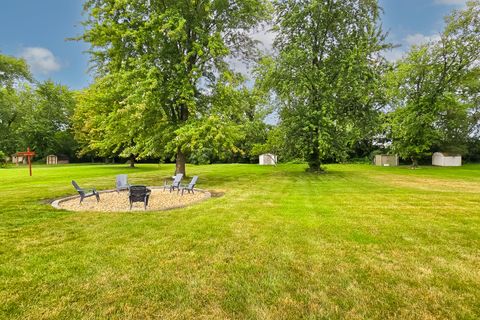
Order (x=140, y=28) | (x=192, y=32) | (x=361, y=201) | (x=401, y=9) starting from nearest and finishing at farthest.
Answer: (x=361, y=201), (x=140, y=28), (x=192, y=32), (x=401, y=9)

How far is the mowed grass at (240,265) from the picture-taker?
3562 mm

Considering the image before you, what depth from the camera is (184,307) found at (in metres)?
3.56

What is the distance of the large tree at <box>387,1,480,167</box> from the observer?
1088 inches

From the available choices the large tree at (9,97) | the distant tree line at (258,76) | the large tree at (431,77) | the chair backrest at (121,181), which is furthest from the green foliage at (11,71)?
the large tree at (431,77)

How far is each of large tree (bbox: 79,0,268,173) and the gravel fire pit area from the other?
10.2 ft

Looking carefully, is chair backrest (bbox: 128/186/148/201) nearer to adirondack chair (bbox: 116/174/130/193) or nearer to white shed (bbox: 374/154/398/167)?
adirondack chair (bbox: 116/174/130/193)

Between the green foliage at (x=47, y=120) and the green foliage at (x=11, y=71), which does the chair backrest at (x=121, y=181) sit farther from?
the green foliage at (x=47, y=120)

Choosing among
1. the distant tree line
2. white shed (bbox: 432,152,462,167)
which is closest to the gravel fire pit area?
the distant tree line

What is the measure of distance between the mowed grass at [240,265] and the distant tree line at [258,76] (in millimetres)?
7064

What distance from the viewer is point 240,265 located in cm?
478

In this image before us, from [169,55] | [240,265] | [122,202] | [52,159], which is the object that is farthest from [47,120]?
[240,265]

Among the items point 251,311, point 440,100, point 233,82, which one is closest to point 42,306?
point 251,311

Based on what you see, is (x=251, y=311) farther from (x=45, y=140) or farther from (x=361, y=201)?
(x=45, y=140)

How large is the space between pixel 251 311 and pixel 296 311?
562 mm
